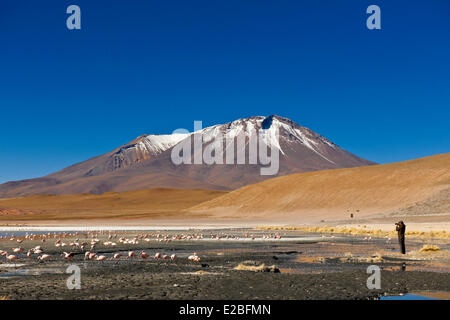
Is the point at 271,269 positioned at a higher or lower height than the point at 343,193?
lower

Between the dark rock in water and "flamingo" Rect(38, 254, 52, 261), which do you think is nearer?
the dark rock in water

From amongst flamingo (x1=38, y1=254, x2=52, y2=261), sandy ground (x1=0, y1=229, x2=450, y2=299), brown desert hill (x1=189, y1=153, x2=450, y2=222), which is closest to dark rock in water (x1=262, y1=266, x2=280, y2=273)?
sandy ground (x1=0, y1=229, x2=450, y2=299)

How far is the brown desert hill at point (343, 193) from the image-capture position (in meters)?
85.6

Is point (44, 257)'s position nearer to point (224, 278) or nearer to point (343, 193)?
point (224, 278)

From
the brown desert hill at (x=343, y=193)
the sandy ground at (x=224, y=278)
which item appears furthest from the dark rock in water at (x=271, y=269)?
the brown desert hill at (x=343, y=193)

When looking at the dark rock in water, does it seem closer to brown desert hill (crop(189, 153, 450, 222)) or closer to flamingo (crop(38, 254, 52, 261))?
flamingo (crop(38, 254, 52, 261))

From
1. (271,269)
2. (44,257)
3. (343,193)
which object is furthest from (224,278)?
(343,193)

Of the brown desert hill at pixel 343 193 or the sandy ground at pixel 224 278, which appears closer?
the sandy ground at pixel 224 278

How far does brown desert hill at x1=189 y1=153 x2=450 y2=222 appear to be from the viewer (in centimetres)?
8562

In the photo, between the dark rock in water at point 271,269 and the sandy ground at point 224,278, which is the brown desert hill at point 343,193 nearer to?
the sandy ground at point 224,278

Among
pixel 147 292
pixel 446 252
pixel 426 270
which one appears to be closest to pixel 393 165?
pixel 446 252

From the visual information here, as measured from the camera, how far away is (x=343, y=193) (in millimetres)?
99938

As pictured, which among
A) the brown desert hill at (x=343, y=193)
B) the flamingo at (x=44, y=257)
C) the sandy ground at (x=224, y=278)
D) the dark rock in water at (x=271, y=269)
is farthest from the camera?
the brown desert hill at (x=343, y=193)
